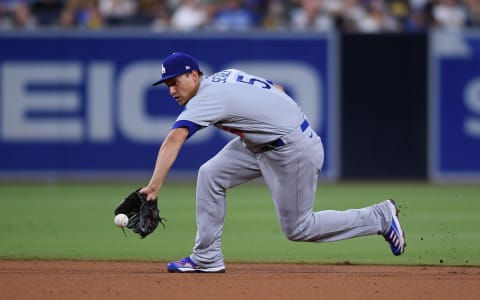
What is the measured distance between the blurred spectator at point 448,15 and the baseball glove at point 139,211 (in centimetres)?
1019

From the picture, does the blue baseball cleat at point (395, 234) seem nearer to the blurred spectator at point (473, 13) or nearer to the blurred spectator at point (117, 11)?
the blurred spectator at point (473, 13)

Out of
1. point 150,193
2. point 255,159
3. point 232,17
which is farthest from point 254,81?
point 232,17

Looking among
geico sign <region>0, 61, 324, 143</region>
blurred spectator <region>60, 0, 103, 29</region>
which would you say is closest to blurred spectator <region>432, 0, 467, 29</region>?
geico sign <region>0, 61, 324, 143</region>

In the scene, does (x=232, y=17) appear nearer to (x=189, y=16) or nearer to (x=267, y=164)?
(x=189, y=16)

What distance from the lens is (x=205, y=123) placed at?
22.2 ft

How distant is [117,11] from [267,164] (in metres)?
9.83

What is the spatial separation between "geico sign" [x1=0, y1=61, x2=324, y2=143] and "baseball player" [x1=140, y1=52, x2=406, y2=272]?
7763 millimetres

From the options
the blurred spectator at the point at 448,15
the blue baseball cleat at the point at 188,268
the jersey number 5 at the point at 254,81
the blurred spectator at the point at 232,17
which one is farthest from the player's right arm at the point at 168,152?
the blurred spectator at the point at 448,15

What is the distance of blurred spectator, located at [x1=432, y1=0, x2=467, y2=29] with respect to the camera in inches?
638

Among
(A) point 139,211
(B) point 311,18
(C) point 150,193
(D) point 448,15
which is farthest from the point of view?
(D) point 448,15

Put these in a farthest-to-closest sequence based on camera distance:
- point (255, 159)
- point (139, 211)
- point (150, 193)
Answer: point (255, 159), point (139, 211), point (150, 193)

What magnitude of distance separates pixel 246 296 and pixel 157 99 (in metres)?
9.05

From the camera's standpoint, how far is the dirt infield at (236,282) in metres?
6.41

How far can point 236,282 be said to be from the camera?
274 inches
